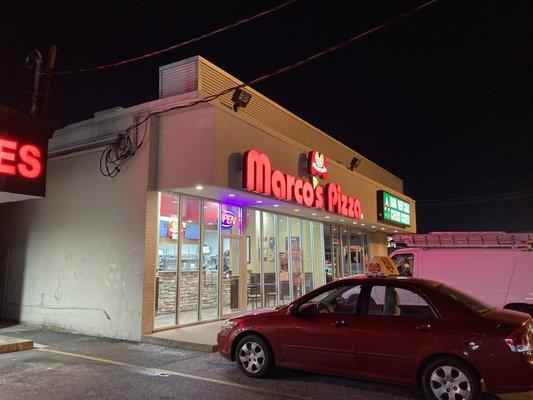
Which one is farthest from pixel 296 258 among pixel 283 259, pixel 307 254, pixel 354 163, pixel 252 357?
pixel 252 357

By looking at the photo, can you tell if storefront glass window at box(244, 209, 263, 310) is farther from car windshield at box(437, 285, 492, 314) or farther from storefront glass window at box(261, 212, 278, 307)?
car windshield at box(437, 285, 492, 314)

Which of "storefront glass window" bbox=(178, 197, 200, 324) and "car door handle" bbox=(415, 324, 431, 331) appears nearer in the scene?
"car door handle" bbox=(415, 324, 431, 331)

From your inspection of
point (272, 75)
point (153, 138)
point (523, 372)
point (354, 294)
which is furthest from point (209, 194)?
point (523, 372)

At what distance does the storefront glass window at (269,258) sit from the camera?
15.1 meters

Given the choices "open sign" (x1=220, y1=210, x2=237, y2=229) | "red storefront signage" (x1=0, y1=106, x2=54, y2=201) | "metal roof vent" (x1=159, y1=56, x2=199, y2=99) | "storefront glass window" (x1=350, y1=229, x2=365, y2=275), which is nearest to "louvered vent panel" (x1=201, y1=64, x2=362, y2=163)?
"metal roof vent" (x1=159, y1=56, x2=199, y2=99)

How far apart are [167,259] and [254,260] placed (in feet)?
13.9

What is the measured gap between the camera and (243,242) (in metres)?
13.5

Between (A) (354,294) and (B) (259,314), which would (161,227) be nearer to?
(B) (259,314)

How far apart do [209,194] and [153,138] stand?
79.3 inches

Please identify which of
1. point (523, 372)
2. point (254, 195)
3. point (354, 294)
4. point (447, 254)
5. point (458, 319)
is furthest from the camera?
point (254, 195)

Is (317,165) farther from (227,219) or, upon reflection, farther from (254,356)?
(254,356)

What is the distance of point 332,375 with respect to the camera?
6.67m

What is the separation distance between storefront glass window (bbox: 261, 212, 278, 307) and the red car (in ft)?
25.8

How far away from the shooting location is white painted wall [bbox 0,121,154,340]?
10500 millimetres
